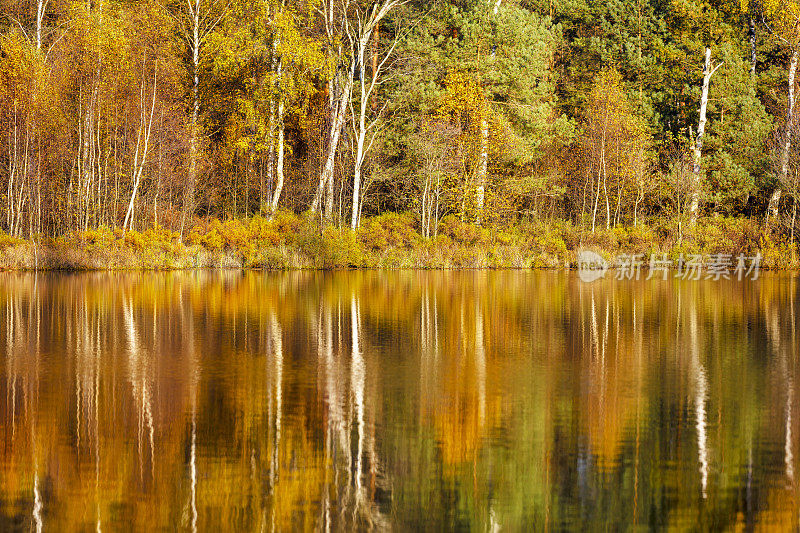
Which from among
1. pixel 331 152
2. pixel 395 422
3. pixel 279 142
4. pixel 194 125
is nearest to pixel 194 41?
pixel 194 125

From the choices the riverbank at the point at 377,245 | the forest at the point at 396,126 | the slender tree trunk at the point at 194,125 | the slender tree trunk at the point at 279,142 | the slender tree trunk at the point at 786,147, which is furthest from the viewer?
the slender tree trunk at the point at 786,147

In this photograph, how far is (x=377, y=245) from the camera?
46.9 metres

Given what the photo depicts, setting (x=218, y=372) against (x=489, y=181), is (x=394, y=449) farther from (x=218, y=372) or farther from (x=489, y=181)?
(x=489, y=181)

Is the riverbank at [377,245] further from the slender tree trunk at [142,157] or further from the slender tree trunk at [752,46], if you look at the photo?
the slender tree trunk at [752,46]

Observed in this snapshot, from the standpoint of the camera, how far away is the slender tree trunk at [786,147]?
49594 mm

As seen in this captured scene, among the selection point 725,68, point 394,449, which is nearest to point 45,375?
point 394,449

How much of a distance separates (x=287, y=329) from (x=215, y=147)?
35.4 metres

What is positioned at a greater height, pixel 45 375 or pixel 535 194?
pixel 535 194

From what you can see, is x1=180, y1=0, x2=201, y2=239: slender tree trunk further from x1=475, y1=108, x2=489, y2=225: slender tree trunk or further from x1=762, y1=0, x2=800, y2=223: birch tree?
x1=762, y1=0, x2=800, y2=223: birch tree

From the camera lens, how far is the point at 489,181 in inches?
2040

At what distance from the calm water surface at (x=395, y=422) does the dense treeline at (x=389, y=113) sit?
25.0 metres

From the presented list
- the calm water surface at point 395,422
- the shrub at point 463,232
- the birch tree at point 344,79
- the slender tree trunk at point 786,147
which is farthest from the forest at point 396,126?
the calm water surface at point 395,422
